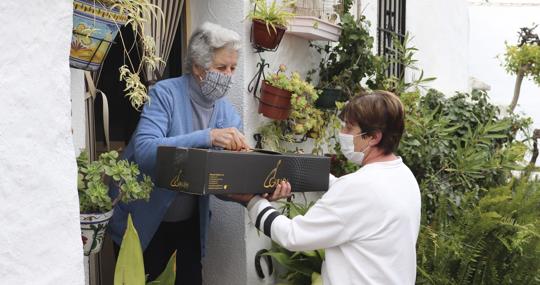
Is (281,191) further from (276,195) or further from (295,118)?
(295,118)

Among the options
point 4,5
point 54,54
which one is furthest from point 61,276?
point 4,5

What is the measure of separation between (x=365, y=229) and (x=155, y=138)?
95 cm

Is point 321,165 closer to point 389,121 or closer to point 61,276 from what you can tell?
point 389,121

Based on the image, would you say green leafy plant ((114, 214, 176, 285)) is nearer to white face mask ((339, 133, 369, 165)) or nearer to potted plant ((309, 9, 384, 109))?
white face mask ((339, 133, 369, 165))

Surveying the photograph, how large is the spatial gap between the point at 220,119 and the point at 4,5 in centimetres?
144

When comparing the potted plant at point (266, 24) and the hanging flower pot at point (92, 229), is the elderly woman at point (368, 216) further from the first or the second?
the potted plant at point (266, 24)

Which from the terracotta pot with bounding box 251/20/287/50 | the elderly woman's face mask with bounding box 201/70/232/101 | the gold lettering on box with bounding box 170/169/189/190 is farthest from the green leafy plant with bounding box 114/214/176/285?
the terracotta pot with bounding box 251/20/287/50

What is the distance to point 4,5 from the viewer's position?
1.65 meters

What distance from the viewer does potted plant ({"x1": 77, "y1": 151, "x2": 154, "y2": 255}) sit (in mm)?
2273

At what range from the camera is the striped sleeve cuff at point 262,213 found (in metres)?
2.59

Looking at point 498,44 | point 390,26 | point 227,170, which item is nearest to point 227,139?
point 227,170

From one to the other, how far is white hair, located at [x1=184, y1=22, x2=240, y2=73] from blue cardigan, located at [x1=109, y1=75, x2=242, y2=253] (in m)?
0.14

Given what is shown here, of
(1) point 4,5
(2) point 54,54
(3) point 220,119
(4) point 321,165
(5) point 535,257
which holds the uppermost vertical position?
(1) point 4,5

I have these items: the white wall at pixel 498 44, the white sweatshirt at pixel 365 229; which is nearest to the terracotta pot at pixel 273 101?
the white sweatshirt at pixel 365 229
